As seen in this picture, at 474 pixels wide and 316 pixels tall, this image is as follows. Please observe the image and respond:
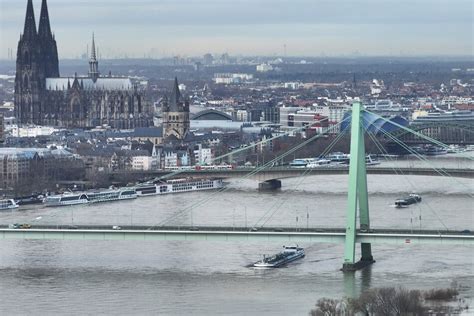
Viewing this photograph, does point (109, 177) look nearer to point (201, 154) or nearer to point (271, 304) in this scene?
point (201, 154)

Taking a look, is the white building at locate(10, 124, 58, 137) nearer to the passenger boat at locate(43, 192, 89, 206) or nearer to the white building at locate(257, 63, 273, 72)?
the passenger boat at locate(43, 192, 89, 206)

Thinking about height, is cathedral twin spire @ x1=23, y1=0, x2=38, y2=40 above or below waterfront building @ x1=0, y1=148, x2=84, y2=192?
above

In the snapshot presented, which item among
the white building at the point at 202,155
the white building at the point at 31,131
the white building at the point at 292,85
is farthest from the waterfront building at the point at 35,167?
the white building at the point at 292,85

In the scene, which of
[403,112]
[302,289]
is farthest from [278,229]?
[403,112]

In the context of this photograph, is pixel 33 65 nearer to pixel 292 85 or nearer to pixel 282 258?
pixel 282 258

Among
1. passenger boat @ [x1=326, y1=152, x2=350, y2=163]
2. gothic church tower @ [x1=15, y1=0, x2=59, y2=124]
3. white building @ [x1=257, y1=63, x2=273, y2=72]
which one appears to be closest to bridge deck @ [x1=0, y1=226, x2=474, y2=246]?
passenger boat @ [x1=326, y1=152, x2=350, y2=163]

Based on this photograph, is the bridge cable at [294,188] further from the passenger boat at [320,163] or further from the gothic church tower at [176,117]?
the gothic church tower at [176,117]
